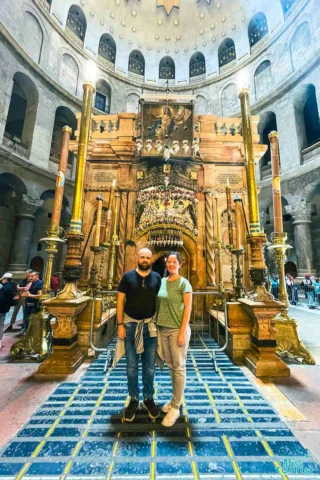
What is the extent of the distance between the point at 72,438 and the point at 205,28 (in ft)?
99.9

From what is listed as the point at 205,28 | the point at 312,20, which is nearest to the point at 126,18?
the point at 205,28

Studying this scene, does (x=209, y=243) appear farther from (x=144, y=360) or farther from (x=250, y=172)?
(x=144, y=360)

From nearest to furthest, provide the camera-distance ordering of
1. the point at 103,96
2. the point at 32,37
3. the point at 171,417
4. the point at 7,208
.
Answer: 1. the point at 171,417
2. the point at 32,37
3. the point at 7,208
4. the point at 103,96

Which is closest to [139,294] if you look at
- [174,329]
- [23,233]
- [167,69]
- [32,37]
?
[174,329]

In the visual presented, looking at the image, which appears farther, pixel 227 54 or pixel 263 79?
pixel 227 54

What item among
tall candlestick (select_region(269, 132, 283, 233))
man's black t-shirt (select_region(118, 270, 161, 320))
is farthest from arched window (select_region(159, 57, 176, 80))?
man's black t-shirt (select_region(118, 270, 161, 320))

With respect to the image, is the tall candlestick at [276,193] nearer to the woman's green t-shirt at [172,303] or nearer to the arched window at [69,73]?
the woman's green t-shirt at [172,303]

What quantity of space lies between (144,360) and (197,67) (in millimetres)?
28131

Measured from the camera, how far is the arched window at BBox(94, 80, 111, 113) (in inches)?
799

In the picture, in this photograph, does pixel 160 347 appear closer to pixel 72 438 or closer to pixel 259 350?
pixel 72 438

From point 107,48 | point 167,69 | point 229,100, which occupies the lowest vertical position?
point 229,100

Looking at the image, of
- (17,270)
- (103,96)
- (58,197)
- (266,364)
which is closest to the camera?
(266,364)

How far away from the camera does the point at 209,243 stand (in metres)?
8.20

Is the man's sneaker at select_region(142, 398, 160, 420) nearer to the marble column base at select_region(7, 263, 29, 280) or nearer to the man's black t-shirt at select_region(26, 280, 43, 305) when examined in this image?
the man's black t-shirt at select_region(26, 280, 43, 305)
